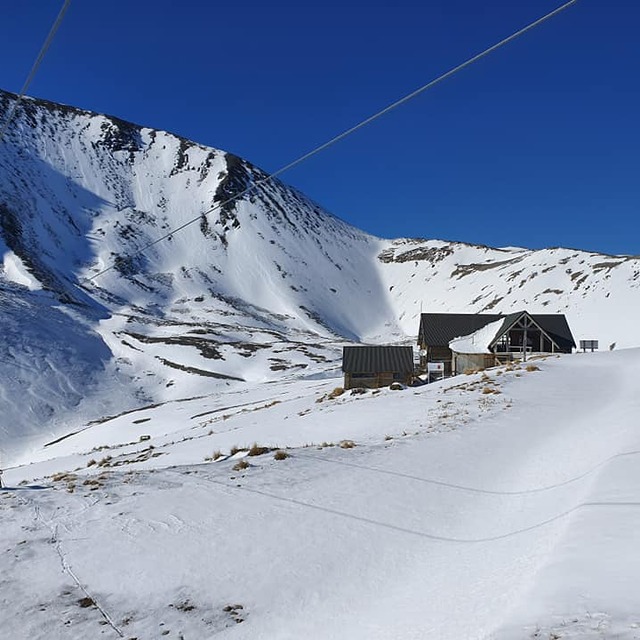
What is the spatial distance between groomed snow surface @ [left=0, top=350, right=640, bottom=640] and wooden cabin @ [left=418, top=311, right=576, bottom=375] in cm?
3245

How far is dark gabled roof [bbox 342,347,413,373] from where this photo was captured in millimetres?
46688

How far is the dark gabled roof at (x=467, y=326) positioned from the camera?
51.0 metres

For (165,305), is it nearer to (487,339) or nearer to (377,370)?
(377,370)

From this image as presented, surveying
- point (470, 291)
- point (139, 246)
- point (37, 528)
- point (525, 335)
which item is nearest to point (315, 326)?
point (470, 291)

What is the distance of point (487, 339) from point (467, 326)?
6938mm

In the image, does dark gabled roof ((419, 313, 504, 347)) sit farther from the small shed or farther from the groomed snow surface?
the groomed snow surface

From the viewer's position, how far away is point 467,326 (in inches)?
2203

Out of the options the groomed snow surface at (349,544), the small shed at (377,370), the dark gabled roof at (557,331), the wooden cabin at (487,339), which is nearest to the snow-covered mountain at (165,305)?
the small shed at (377,370)

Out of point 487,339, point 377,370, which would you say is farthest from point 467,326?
point 377,370

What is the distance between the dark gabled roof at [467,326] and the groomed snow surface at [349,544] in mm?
37452

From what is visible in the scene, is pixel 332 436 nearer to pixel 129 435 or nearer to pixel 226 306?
pixel 129 435

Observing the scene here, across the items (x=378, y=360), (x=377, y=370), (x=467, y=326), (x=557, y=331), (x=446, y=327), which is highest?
(x=467, y=326)

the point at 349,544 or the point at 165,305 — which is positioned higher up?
the point at 165,305

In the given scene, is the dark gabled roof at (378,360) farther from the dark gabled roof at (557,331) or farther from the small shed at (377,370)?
the dark gabled roof at (557,331)
